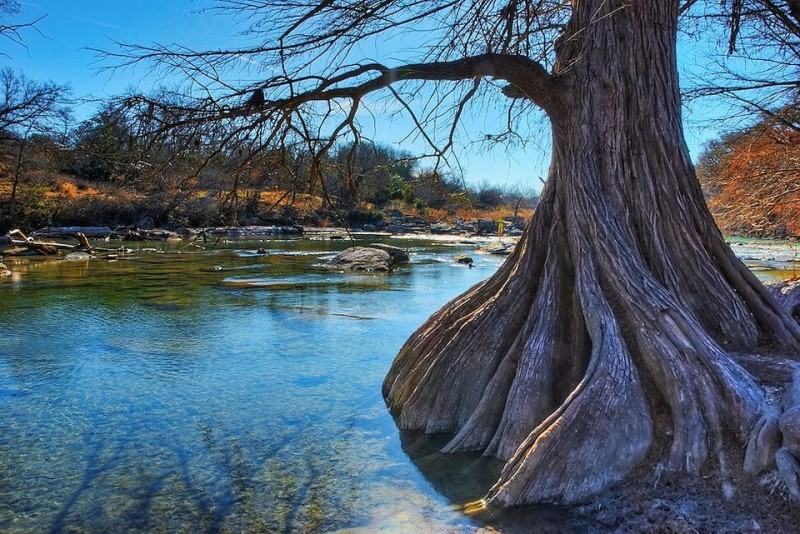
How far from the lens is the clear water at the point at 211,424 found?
3.99 m

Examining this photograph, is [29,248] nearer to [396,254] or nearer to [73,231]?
[73,231]

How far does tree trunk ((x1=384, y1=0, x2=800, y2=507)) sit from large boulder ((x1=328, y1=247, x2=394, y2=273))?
50.2 feet

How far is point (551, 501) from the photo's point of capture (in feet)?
11.9

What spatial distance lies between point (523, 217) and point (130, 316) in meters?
52.7

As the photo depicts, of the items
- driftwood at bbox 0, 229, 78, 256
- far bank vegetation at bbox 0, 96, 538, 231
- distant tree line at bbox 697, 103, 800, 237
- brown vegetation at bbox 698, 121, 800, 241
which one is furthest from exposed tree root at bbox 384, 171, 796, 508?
driftwood at bbox 0, 229, 78, 256

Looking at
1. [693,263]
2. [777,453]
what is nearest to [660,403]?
[777,453]

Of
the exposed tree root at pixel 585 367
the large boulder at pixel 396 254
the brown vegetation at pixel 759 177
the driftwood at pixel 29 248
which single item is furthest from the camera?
the driftwood at pixel 29 248

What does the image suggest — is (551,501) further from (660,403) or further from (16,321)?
(16,321)

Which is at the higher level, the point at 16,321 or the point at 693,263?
the point at 693,263

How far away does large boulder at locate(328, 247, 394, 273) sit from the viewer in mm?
21391

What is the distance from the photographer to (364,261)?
71.6 feet

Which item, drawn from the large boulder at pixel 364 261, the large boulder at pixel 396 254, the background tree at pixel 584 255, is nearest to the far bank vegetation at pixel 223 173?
the background tree at pixel 584 255

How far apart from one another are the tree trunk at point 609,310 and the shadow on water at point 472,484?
105mm

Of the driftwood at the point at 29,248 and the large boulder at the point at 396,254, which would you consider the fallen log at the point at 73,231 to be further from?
the large boulder at the point at 396,254
